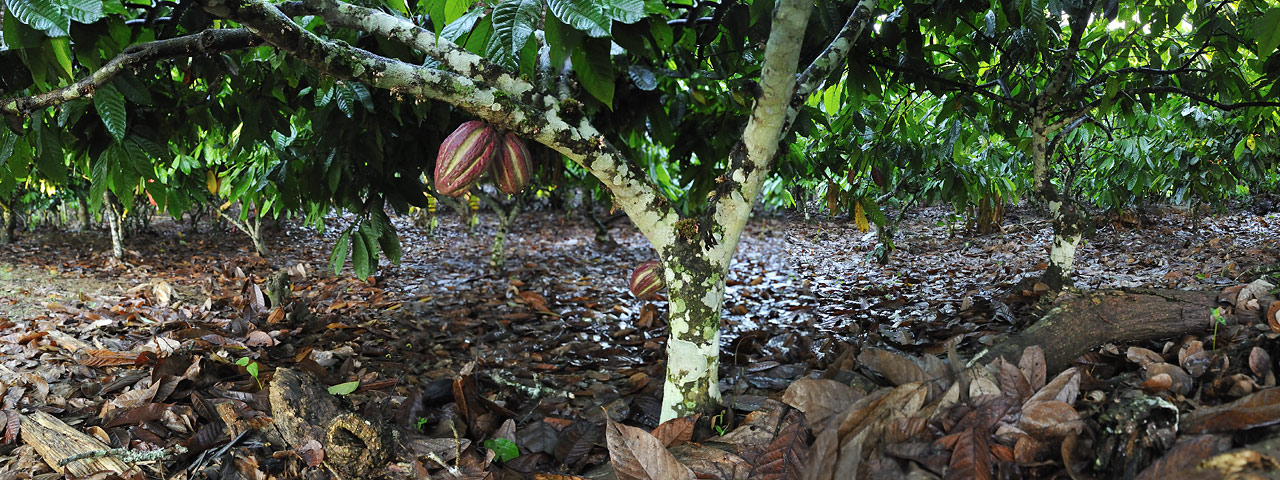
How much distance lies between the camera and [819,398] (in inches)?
45.1

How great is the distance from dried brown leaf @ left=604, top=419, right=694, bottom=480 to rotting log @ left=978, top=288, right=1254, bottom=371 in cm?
66

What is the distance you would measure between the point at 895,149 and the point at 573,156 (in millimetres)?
1605

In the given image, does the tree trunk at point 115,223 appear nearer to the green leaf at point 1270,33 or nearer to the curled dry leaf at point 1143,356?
the curled dry leaf at point 1143,356

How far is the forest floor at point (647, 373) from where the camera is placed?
0.94 m

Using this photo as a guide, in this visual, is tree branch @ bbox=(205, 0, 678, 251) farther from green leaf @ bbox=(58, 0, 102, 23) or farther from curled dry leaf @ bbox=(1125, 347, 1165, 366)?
curled dry leaf @ bbox=(1125, 347, 1165, 366)

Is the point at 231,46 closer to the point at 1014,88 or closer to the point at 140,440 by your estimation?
the point at 140,440

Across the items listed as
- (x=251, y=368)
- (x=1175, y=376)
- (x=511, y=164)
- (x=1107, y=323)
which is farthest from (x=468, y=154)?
(x=1107, y=323)

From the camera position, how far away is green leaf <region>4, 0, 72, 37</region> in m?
0.90

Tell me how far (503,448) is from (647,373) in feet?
2.66

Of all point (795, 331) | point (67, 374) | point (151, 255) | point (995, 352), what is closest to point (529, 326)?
point (795, 331)

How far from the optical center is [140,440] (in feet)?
4.35

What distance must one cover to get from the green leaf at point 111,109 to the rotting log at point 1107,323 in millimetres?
1797

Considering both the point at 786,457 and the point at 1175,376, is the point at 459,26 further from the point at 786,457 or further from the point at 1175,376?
the point at 1175,376

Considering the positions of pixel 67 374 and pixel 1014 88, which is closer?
pixel 67 374
